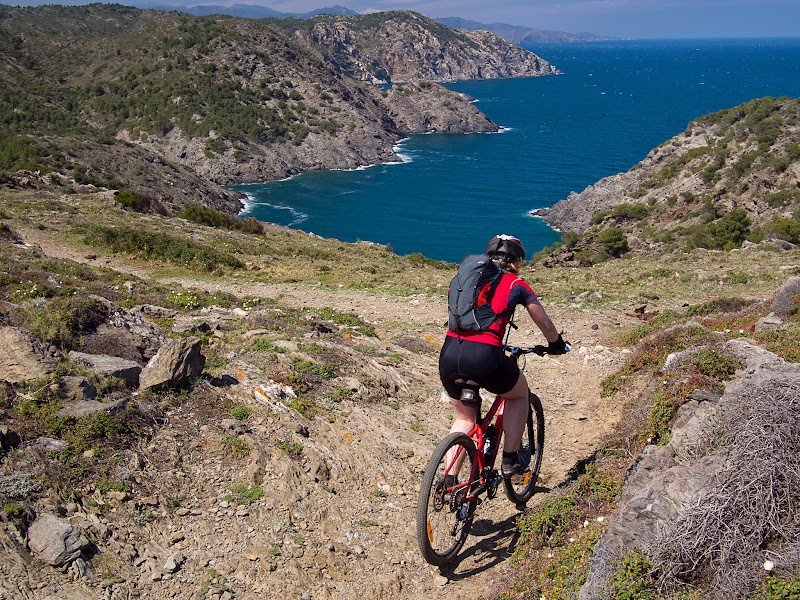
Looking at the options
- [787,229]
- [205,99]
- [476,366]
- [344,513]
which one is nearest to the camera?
[476,366]

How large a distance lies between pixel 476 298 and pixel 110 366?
4.89 m

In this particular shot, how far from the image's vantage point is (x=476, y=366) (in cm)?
467

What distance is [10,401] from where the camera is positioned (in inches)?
221

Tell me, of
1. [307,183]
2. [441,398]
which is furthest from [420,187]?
[441,398]

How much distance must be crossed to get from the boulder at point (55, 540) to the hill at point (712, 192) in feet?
116

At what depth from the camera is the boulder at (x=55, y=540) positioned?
13.8 feet

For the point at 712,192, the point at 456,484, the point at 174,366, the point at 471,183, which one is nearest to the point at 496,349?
the point at 456,484

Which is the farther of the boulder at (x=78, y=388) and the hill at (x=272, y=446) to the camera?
the boulder at (x=78, y=388)

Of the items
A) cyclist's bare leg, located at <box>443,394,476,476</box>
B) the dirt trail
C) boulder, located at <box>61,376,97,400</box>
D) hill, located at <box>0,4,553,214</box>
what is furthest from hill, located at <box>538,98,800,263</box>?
hill, located at <box>0,4,553,214</box>

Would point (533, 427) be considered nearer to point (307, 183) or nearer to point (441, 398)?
point (441, 398)

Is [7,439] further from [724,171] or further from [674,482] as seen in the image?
[724,171]

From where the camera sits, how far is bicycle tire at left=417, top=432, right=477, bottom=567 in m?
4.61

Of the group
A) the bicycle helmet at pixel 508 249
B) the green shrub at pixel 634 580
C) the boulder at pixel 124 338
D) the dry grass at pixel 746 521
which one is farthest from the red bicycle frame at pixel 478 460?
the boulder at pixel 124 338

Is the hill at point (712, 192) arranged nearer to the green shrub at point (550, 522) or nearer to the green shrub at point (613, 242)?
the green shrub at point (613, 242)
